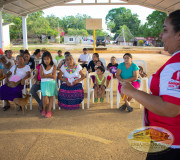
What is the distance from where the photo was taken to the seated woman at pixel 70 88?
4.42 meters

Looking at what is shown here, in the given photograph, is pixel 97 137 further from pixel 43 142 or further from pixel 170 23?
pixel 170 23

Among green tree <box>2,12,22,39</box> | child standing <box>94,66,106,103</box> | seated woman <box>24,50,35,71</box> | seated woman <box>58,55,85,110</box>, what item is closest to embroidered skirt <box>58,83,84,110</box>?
seated woman <box>58,55,85,110</box>

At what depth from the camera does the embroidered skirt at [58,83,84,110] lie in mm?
4410

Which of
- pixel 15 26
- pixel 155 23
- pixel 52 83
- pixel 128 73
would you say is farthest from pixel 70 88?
pixel 155 23

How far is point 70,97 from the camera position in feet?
14.4

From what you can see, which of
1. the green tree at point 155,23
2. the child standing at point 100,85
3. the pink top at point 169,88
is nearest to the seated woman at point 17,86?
the child standing at point 100,85

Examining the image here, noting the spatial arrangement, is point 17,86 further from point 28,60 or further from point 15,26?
point 15,26

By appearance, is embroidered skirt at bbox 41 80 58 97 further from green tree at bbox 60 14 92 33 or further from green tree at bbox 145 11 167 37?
green tree at bbox 60 14 92 33

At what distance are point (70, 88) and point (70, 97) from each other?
0.22m

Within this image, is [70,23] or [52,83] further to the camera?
[70,23]

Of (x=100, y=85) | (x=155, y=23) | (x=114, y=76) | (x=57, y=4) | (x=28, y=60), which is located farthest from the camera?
(x=155, y=23)

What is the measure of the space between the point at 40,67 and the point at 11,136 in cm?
183

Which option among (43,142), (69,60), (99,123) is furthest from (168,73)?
(69,60)

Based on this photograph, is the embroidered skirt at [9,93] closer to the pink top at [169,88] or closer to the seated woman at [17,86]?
the seated woman at [17,86]
